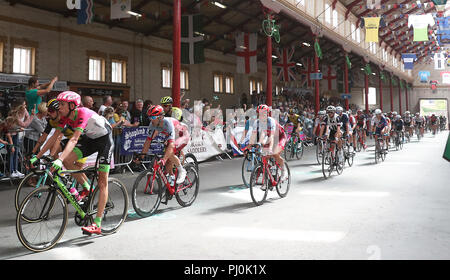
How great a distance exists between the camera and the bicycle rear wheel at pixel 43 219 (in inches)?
174

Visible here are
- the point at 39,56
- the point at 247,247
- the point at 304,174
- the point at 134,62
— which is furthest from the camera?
the point at 134,62

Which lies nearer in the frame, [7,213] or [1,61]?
[7,213]

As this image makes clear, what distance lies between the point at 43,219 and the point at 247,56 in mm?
20337

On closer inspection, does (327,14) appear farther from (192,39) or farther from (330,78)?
(192,39)

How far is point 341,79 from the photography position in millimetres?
40938

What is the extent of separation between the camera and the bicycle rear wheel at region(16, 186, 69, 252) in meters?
4.41

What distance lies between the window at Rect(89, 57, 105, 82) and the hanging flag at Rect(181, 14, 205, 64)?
263 inches

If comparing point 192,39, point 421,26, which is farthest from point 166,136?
point 421,26

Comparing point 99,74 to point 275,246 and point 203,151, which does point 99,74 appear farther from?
point 275,246

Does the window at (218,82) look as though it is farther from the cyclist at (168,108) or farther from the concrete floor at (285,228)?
the concrete floor at (285,228)

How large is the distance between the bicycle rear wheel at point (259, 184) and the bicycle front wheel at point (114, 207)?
2.55 metres

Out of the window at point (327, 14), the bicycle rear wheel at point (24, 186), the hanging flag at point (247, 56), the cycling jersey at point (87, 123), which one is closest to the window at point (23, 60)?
the hanging flag at point (247, 56)

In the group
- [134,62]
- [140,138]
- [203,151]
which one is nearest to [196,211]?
[140,138]
